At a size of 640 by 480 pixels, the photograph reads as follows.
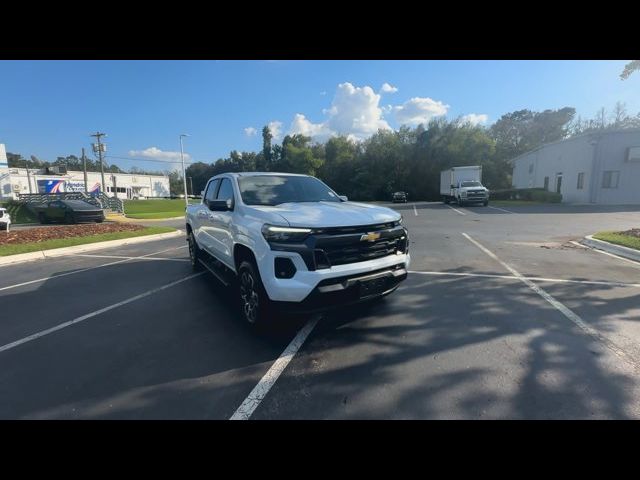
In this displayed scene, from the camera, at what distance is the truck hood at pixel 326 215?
11.7 ft

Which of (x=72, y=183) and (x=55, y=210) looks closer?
(x=55, y=210)

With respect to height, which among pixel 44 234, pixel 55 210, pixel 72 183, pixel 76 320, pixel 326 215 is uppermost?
pixel 72 183

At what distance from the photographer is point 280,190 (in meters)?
5.05

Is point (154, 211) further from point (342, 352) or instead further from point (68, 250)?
point (342, 352)

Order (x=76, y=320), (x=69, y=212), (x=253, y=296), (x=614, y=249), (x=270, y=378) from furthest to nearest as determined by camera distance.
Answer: (x=69, y=212)
(x=614, y=249)
(x=76, y=320)
(x=253, y=296)
(x=270, y=378)

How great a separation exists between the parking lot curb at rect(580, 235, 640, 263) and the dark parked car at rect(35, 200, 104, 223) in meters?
22.2

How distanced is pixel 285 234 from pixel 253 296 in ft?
3.24

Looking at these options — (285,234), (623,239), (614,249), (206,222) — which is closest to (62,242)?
(206,222)

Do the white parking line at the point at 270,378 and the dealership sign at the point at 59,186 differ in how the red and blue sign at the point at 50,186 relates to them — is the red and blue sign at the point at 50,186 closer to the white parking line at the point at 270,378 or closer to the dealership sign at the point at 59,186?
the dealership sign at the point at 59,186

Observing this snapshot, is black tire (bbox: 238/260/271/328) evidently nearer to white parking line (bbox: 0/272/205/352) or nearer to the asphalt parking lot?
the asphalt parking lot
